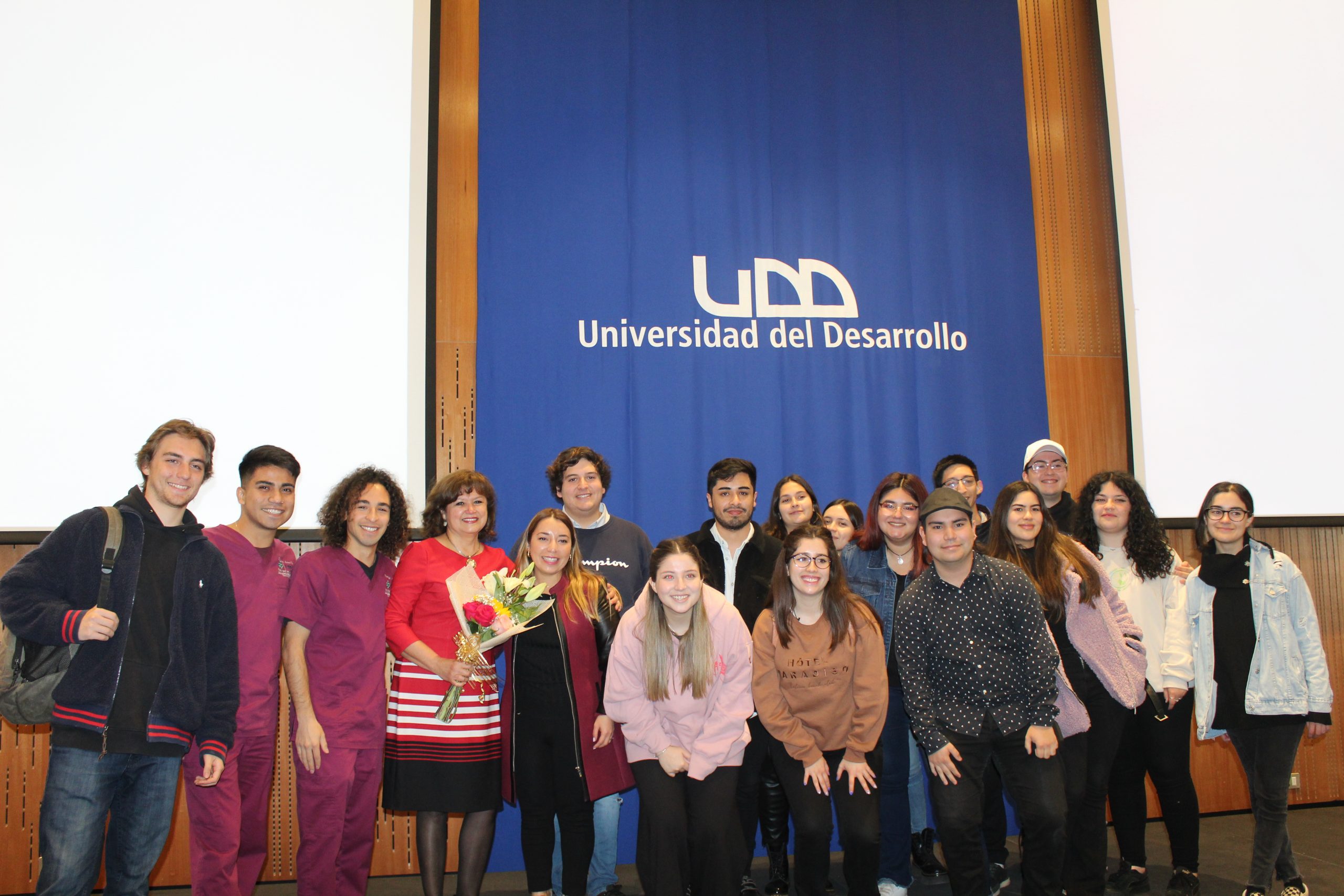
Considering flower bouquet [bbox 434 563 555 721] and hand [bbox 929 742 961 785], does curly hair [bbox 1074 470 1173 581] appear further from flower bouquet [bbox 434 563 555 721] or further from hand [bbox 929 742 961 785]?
flower bouquet [bbox 434 563 555 721]

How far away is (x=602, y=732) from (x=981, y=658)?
4.66ft

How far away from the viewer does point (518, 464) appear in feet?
14.0

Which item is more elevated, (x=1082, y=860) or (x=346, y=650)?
(x=346, y=650)

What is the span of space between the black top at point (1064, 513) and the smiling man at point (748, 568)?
131cm

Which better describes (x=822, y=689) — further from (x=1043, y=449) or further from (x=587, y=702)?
(x=1043, y=449)

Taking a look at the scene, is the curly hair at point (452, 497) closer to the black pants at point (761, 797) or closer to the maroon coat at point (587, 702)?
the maroon coat at point (587, 702)

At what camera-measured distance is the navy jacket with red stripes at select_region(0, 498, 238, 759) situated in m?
2.34

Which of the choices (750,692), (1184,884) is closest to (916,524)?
(750,692)

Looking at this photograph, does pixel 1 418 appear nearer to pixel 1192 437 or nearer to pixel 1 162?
pixel 1 162

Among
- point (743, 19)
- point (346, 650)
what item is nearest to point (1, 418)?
point (346, 650)

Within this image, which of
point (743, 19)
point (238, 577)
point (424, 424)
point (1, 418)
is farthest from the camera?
point (743, 19)

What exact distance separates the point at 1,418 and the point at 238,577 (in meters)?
1.77

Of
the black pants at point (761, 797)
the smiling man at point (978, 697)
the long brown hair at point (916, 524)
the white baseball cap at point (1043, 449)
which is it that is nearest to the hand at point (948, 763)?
the smiling man at point (978, 697)

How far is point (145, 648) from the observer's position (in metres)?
2.47
